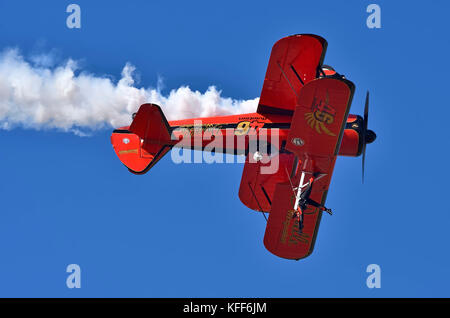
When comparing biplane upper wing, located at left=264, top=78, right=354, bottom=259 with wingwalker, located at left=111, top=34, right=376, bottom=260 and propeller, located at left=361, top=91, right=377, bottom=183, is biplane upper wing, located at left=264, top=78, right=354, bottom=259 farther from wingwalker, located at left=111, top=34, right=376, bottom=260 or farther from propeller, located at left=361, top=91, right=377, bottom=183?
propeller, located at left=361, top=91, right=377, bottom=183

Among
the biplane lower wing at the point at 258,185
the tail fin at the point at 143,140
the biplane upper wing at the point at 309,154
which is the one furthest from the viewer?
the biplane lower wing at the point at 258,185

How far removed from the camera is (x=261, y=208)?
59.2ft

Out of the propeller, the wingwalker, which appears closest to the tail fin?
the wingwalker

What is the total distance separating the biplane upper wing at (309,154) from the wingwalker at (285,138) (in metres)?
0.03

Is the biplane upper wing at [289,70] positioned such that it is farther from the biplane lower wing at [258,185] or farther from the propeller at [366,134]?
the biplane lower wing at [258,185]

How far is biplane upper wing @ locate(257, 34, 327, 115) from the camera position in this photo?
14.7 meters

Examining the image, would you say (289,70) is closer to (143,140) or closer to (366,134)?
(366,134)

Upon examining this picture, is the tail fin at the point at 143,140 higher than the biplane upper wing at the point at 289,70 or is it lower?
lower

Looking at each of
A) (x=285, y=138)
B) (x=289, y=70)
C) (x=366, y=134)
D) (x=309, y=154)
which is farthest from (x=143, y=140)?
(x=366, y=134)

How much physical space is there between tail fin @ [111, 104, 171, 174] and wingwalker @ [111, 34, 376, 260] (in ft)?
0.11

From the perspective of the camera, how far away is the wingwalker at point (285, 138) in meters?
13.8

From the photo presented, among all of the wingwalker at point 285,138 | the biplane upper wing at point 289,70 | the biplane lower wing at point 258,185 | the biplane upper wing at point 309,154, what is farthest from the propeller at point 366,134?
the biplane lower wing at point 258,185

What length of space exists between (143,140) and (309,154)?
591 cm

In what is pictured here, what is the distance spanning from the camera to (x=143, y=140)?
17.1 meters
